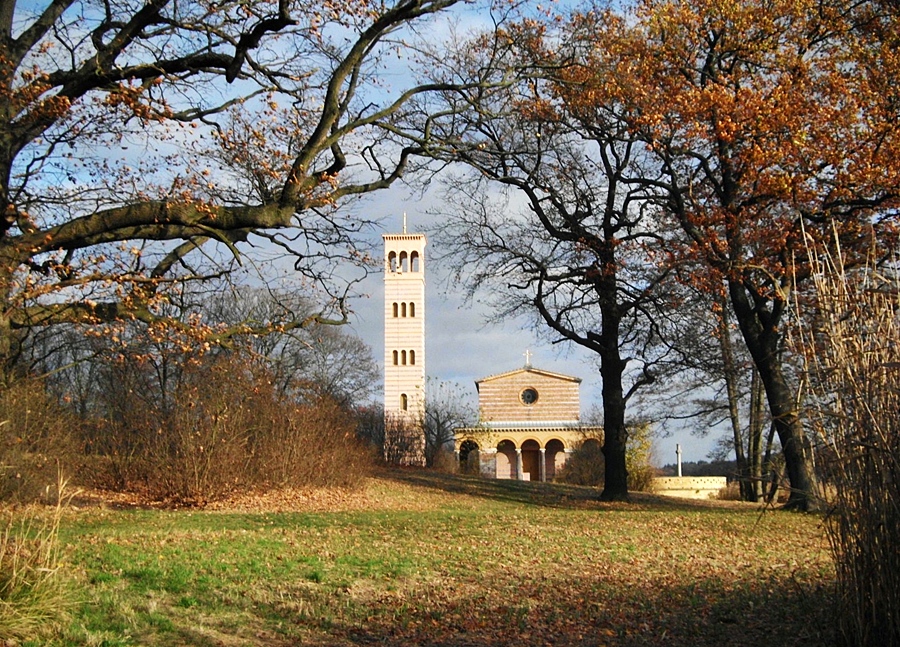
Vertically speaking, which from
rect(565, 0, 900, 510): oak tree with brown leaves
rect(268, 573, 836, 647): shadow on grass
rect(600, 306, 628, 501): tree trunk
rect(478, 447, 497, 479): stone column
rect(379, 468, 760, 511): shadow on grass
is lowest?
rect(268, 573, 836, 647): shadow on grass

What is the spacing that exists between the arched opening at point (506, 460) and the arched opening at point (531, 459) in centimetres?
85

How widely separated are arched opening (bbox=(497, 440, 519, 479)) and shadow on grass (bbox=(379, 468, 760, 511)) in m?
24.4

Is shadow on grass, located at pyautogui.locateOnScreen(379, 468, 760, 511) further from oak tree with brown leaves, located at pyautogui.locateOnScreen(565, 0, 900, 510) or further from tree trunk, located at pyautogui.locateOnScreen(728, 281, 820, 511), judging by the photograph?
oak tree with brown leaves, located at pyautogui.locateOnScreen(565, 0, 900, 510)

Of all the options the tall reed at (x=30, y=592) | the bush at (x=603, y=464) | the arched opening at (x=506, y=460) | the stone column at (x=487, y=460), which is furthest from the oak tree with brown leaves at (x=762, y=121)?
the arched opening at (x=506, y=460)

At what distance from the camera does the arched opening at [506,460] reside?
49781mm

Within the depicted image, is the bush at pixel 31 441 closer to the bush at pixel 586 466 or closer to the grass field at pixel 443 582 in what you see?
the grass field at pixel 443 582

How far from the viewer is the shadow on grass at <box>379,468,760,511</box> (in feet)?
60.1

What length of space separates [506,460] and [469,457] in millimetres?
12118

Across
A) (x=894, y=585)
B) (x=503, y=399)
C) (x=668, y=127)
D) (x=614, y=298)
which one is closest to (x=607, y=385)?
(x=614, y=298)

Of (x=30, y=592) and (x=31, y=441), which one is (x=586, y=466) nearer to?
(x=31, y=441)

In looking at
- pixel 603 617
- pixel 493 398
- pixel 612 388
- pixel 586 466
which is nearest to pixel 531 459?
pixel 493 398

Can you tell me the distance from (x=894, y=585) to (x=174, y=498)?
13.3 m

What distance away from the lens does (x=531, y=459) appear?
170 feet

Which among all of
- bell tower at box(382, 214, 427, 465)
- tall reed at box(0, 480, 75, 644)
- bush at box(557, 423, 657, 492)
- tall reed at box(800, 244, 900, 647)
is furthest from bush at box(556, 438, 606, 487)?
tall reed at box(0, 480, 75, 644)
